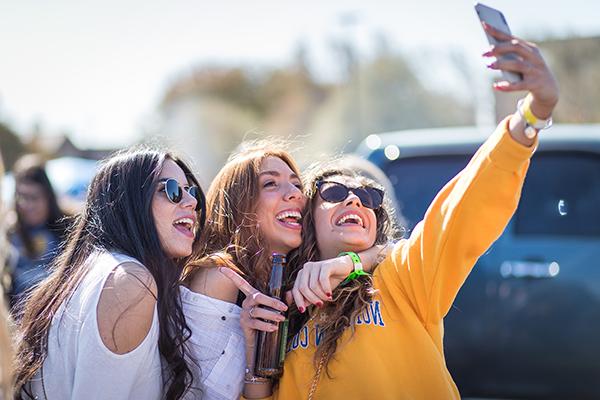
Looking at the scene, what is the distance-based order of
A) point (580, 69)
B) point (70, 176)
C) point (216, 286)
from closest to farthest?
1. point (216, 286)
2. point (70, 176)
3. point (580, 69)

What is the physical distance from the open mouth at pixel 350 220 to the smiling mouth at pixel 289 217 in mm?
224

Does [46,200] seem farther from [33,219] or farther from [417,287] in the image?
[417,287]

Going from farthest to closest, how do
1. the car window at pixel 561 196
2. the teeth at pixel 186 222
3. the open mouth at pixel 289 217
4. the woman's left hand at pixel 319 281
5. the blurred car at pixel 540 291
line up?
the car window at pixel 561 196, the blurred car at pixel 540 291, the open mouth at pixel 289 217, the teeth at pixel 186 222, the woman's left hand at pixel 319 281

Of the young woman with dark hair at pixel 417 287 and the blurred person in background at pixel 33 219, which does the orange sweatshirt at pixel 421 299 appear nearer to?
the young woman with dark hair at pixel 417 287

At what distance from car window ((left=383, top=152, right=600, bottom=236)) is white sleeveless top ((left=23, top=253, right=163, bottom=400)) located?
2763 millimetres

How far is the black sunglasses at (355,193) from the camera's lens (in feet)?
9.74

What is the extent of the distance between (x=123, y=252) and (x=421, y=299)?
106cm

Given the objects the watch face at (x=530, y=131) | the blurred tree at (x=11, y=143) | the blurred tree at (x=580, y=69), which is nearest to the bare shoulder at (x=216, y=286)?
the watch face at (x=530, y=131)

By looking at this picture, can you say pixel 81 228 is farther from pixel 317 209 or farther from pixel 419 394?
pixel 419 394

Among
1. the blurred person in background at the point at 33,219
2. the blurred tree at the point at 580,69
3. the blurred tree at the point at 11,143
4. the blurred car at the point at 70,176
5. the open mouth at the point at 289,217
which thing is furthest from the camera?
the blurred tree at the point at 11,143

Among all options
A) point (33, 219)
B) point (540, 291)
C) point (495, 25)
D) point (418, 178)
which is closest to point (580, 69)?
point (418, 178)

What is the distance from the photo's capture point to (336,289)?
Answer: 9.03 ft

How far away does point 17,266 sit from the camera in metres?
5.33

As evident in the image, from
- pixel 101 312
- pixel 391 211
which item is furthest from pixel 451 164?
pixel 101 312
